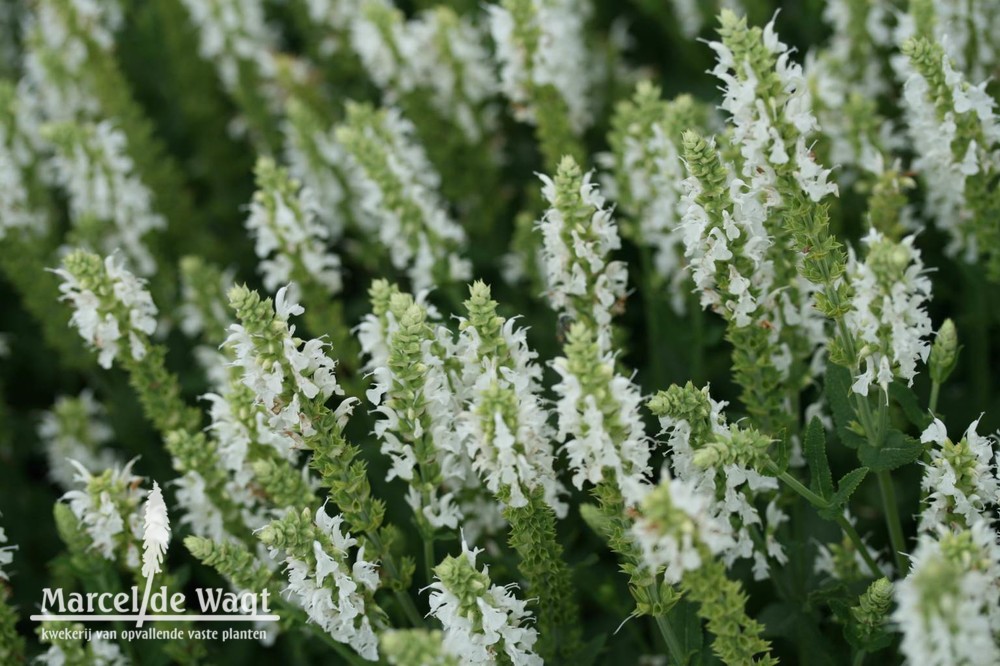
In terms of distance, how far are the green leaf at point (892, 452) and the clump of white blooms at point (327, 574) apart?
161 cm

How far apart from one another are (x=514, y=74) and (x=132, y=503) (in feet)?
8.67

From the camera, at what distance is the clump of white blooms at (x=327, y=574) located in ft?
10.00

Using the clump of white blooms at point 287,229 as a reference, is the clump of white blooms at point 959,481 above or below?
below

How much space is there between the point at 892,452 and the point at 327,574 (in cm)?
180

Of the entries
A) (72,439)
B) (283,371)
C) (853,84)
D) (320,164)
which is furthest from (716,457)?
(72,439)

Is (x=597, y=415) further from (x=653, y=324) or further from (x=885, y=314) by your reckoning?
(x=653, y=324)

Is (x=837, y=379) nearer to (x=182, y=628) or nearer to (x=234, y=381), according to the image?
(x=234, y=381)

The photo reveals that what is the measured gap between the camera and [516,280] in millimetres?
5477

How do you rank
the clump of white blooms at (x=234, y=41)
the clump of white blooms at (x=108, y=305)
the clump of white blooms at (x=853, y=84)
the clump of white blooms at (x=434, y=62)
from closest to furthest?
the clump of white blooms at (x=108, y=305), the clump of white blooms at (x=853, y=84), the clump of white blooms at (x=434, y=62), the clump of white blooms at (x=234, y=41)

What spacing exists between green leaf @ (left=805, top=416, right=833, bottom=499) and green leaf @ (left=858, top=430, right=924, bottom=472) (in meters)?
0.13

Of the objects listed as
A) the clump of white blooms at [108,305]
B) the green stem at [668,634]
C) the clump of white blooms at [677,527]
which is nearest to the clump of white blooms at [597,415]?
the clump of white blooms at [677,527]

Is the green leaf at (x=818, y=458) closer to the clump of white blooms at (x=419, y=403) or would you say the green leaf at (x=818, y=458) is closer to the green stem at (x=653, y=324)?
the clump of white blooms at (x=419, y=403)

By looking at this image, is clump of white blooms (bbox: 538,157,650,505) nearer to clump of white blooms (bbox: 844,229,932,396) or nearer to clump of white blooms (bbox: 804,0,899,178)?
clump of white blooms (bbox: 844,229,932,396)

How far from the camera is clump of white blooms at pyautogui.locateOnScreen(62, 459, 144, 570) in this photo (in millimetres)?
3664
